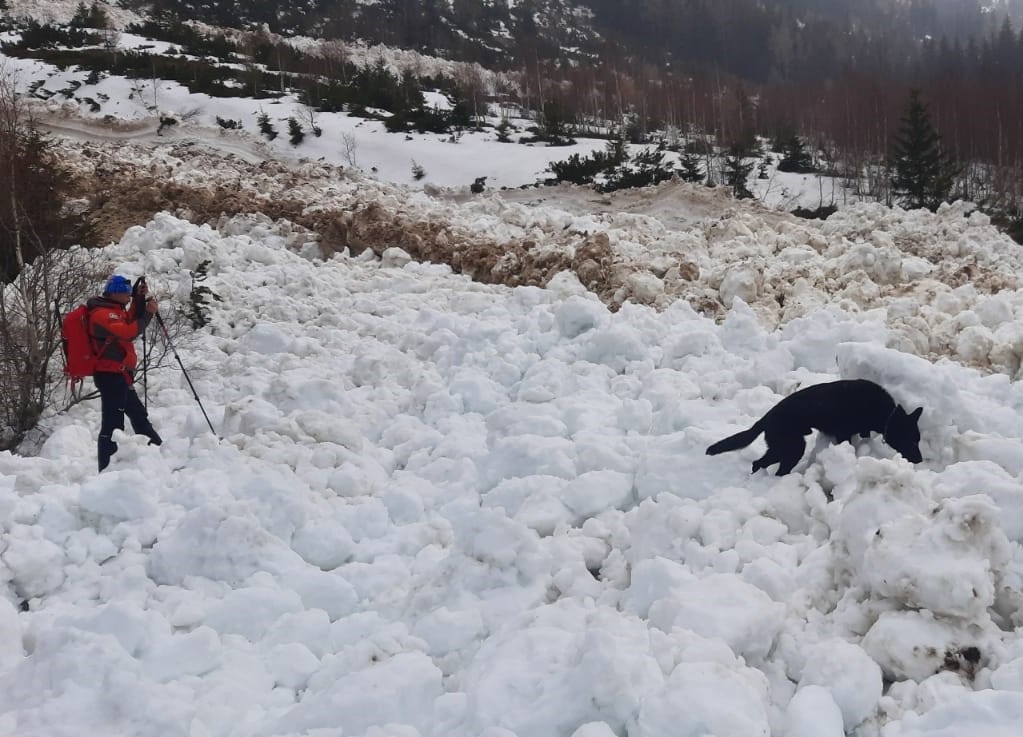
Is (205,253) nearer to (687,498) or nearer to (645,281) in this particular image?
(645,281)

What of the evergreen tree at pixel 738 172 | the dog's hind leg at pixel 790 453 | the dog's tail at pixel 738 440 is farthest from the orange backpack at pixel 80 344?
the evergreen tree at pixel 738 172

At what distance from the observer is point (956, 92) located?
109ft

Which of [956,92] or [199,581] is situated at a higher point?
[956,92]

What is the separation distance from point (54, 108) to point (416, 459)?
3057 cm

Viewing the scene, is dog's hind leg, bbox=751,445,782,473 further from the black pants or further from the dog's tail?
the black pants

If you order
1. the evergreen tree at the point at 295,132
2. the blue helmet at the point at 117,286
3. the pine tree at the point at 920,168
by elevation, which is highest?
the evergreen tree at the point at 295,132

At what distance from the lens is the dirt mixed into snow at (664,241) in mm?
7098

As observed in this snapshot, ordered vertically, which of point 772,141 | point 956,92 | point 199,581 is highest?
point 956,92

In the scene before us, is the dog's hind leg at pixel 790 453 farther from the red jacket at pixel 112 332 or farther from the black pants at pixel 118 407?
the red jacket at pixel 112 332

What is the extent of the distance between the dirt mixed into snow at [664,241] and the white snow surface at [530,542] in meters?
0.24

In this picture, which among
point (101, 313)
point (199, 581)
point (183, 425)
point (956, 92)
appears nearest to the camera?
point (199, 581)

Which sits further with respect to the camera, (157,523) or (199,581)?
(157,523)

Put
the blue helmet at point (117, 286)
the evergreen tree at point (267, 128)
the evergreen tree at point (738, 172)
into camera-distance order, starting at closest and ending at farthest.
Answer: the blue helmet at point (117, 286) → the evergreen tree at point (738, 172) → the evergreen tree at point (267, 128)

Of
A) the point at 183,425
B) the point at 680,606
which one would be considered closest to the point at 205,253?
the point at 183,425
